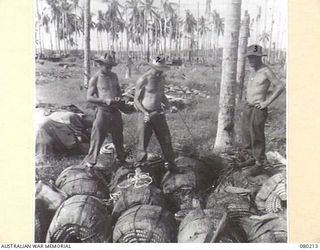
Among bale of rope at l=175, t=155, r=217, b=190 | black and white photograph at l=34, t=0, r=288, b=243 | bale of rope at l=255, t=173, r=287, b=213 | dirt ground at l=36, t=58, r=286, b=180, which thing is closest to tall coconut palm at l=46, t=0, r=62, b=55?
black and white photograph at l=34, t=0, r=288, b=243

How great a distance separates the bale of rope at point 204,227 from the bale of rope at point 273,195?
47 centimetres

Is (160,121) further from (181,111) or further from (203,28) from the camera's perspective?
(203,28)

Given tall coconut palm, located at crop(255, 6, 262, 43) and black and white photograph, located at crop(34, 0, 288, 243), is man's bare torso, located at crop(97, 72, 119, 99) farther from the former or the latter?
tall coconut palm, located at crop(255, 6, 262, 43)

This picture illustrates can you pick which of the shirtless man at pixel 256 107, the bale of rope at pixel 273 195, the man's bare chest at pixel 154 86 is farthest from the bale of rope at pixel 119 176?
the bale of rope at pixel 273 195

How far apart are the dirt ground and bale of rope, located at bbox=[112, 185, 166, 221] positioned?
47cm

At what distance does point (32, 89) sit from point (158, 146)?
1615 millimetres

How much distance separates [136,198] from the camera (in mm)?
5750

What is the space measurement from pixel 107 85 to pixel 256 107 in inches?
70.5

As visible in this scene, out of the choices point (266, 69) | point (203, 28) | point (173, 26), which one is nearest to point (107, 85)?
point (173, 26)

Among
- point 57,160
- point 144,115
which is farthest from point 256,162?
point 57,160

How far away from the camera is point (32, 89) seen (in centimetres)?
570

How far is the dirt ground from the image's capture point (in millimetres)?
5738

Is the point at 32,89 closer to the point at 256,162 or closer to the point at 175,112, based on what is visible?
the point at 175,112

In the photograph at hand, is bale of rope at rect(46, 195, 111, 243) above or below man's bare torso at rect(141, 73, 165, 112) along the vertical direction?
below
